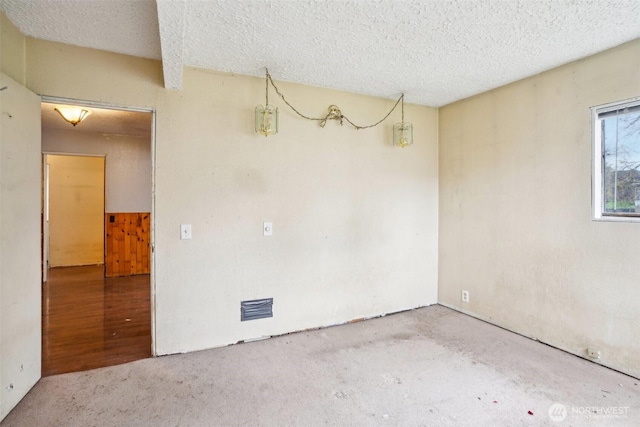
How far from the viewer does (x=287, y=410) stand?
1940 millimetres

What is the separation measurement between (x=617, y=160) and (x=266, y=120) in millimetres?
2778

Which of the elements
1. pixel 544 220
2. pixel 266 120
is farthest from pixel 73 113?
pixel 544 220

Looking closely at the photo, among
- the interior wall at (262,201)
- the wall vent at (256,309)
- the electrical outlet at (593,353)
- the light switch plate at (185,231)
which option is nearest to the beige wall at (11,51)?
the interior wall at (262,201)

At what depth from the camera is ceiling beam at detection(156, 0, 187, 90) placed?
5.56ft

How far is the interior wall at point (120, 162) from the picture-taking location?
520cm

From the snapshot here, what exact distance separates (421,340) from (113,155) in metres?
5.59

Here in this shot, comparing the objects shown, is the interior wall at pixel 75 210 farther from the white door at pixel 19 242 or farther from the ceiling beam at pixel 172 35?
the ceiling beam at pixel 172 35

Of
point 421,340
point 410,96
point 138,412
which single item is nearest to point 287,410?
point 138,412

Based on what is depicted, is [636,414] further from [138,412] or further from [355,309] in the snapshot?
[138,412]

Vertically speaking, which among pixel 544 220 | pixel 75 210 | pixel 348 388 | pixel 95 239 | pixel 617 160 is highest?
pixel 617 160

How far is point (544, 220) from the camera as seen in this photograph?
280cm

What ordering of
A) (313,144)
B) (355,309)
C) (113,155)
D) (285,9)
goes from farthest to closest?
(113,155)
(355,309)
(313,144)
(285,9)

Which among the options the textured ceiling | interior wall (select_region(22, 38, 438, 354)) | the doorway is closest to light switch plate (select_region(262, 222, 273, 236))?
interior wall (select_region(22, 38, 438, 354))

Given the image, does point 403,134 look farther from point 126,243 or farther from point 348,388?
point 126,243
